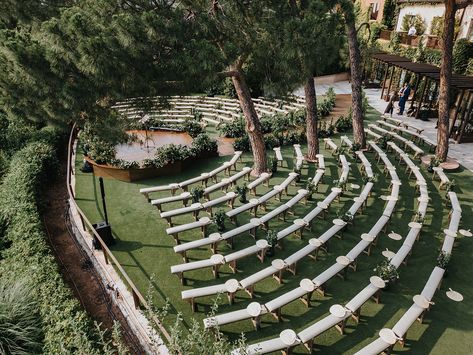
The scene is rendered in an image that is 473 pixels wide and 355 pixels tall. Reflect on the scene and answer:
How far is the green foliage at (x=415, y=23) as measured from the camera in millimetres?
29781

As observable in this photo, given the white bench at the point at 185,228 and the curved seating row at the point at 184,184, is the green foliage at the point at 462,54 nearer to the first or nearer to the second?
the curved seating row at the point at 184,184

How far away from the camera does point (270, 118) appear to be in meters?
21.8

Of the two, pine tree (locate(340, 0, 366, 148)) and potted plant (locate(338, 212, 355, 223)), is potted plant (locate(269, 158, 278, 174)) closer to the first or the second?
potted plant (locate(338, 212, 355, 223))

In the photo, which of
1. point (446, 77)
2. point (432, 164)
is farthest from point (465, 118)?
point (432, 164)

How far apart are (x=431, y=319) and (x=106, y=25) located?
1180 cm

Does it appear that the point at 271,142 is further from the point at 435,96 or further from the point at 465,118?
the point at 435,96

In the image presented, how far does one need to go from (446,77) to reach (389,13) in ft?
81.1

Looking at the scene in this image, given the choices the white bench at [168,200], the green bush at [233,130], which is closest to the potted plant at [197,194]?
the white bench at [168,200]

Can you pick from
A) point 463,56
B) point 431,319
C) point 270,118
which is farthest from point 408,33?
point 431,319

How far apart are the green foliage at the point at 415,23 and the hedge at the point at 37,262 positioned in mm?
31822

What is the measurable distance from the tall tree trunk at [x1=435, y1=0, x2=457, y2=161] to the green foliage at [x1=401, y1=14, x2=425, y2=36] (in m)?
17.9

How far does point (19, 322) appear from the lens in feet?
24.4

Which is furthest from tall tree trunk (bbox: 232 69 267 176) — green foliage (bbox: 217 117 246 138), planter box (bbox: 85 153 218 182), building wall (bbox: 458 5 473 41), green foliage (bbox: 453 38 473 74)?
building wall (bbox: 458 5 473 41)

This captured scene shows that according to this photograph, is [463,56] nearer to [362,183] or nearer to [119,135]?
[362,183]
